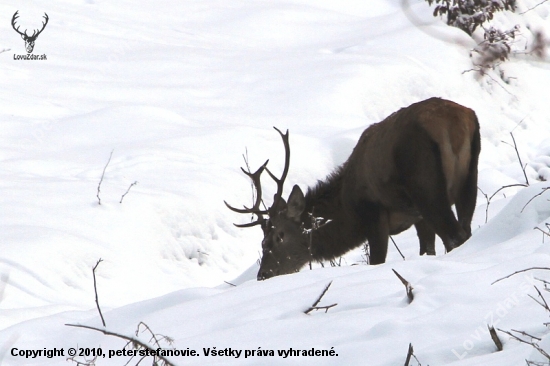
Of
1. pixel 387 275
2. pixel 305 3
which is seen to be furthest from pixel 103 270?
pixel 305 3

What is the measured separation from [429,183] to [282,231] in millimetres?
1983

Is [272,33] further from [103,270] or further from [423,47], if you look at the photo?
[103,270]

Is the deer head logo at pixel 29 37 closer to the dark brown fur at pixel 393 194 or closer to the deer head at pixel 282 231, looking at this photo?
the deer head at pixel 282 231

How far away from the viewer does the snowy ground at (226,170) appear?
10.2 ft

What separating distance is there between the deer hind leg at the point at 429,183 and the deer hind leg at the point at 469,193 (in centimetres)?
18

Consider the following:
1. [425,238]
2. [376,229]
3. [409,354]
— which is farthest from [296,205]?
[409,354]

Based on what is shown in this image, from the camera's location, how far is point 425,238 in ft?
23.5

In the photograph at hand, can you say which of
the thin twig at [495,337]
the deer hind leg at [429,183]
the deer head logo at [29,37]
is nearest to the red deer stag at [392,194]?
the deer hind leg at [429,183]

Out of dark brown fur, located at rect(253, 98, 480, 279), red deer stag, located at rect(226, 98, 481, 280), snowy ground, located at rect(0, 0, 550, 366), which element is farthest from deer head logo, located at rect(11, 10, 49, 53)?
dark brown fur, located at rect(253, 98, 480, 279)

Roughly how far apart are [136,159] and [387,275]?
602 cm

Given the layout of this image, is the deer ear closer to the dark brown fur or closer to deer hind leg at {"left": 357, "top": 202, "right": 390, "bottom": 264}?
the dark brown fur

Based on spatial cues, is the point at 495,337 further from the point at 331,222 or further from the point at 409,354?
the point at 331,222

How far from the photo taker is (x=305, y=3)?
19.2m

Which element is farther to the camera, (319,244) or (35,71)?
(35,71)
